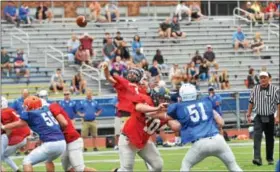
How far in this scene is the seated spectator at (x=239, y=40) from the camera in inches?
1282

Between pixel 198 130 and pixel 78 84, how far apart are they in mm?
15065

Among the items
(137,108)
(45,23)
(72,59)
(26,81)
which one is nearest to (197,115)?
(137,108)

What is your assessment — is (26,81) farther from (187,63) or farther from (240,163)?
(240,163)

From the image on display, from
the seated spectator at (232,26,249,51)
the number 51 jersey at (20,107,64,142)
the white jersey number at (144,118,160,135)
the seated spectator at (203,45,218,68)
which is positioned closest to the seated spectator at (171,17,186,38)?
the seated spectator at (232,26,249,51)

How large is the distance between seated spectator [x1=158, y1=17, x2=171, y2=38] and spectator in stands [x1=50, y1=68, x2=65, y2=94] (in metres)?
6.16

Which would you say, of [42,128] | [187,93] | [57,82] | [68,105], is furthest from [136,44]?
[187,93]

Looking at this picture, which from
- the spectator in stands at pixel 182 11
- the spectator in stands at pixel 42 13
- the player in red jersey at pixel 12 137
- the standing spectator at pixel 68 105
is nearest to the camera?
the player in red jersey at pixel 12 137

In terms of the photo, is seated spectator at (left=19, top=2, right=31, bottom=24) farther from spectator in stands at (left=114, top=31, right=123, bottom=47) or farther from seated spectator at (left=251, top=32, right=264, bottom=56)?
seated spectator at (left=251, top=32, right=264, bottom=56)

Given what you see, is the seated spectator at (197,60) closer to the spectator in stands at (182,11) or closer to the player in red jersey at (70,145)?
the spectator in stands at (182,11)

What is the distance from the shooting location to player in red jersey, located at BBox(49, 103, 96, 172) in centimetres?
1314

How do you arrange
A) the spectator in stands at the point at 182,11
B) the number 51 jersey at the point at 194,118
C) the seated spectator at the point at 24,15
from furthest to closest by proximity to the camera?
the spectator in stands at the point at 182,11 → the seated spectator at the point at 24,15 → the number 51 jersey at the point at 194,118

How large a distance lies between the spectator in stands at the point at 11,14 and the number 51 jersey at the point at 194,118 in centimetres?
1925

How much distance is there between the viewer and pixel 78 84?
26469 mm

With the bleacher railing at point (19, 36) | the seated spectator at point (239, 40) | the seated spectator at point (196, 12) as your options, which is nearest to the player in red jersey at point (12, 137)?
the bleacher railing at point (19, 36)
